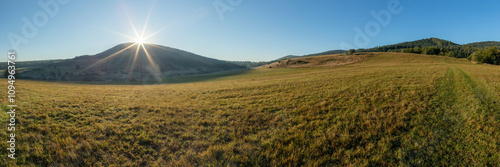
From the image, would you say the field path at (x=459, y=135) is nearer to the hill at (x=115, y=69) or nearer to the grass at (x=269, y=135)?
the grass at (x=269, y=135)

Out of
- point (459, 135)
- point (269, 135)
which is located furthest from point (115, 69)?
point (459, 135)

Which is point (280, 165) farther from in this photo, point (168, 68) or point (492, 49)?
point (168, 68)

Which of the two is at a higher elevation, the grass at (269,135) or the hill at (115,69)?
the hill at (115,69)

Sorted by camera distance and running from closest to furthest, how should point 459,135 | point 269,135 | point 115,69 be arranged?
1. point 459,135
2. point 269,135
3. point 115,69

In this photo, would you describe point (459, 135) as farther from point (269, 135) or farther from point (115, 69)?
point (115, 69)

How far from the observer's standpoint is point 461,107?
32.9 ft

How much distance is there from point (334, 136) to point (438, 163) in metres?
3.00

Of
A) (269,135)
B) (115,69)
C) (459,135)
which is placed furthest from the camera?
(115,69)

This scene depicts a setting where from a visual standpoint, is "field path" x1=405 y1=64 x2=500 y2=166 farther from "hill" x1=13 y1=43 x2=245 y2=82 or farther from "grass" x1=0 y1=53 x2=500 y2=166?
"hill" x1=13 y1=43 x2=245 y2=82

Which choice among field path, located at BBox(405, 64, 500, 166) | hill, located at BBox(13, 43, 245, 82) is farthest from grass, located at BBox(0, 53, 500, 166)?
hill, located at BBox(13, 43, 245, 82)

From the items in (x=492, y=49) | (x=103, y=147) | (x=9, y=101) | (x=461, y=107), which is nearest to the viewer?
(x=103, y=147)

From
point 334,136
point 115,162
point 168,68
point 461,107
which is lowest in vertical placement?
point 115,162

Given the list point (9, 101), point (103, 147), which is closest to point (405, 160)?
point (103, 147)

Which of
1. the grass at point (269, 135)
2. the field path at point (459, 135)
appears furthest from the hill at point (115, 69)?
the field path at point (459, 135)
